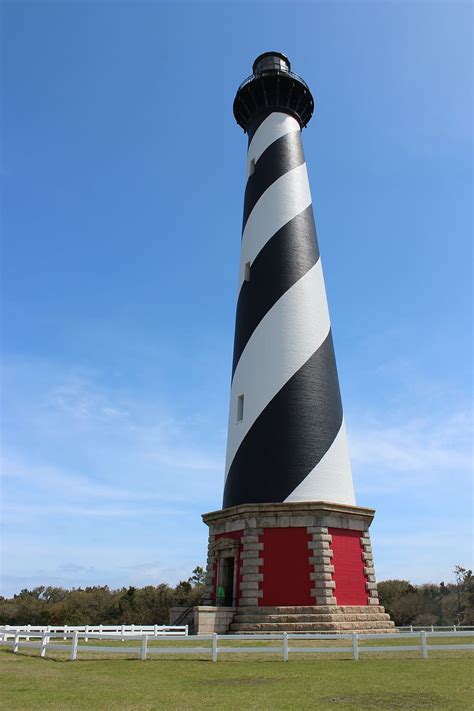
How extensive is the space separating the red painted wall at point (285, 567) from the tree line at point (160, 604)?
2403 centimetres

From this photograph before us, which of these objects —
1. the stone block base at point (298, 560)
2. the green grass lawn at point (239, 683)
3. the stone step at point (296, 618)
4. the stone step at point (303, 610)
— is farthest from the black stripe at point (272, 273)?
the green grass lawn at point (239, 683)

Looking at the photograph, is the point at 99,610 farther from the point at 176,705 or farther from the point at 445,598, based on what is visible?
the point at 176,705

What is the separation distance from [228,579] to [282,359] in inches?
287

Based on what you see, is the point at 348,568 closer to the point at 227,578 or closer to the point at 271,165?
the point at 227,578

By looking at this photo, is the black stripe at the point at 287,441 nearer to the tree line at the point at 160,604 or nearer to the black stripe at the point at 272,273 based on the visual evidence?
the black stripe at the point at 272,273

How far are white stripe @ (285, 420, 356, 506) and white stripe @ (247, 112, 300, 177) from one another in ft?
40.5

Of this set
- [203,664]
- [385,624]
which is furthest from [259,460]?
[203,664]

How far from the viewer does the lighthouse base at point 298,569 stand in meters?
15.7

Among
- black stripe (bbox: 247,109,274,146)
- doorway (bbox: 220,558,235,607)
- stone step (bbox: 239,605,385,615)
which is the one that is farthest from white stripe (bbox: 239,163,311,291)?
stone step (bbox: 239,605,385,615)

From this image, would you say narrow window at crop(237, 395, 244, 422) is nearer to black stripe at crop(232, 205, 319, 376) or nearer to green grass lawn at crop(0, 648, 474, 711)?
black stripe at crop(232, 205, 319, 376)

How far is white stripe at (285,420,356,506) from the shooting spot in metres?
17.2

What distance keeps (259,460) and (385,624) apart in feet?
20.1

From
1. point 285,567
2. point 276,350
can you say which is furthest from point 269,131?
point 285,567

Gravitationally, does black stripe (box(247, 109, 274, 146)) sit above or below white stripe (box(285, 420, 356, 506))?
above
